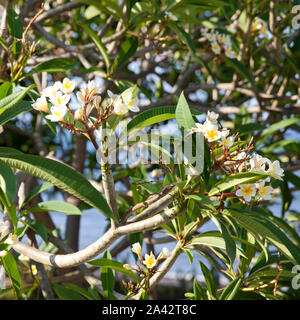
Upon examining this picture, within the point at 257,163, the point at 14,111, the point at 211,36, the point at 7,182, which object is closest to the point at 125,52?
the point at 211,36

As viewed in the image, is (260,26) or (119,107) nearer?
(119,107)

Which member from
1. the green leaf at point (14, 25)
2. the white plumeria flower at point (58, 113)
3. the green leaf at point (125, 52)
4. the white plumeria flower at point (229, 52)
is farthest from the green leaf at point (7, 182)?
the white plumeria flower at point (229, 52)

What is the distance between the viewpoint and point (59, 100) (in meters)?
0.75

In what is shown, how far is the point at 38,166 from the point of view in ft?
2.18

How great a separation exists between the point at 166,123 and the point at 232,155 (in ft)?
5.32

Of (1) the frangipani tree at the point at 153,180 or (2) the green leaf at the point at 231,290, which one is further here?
(2) the green leaf at the point at 231,290

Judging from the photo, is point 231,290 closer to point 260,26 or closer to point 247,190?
point 247,190

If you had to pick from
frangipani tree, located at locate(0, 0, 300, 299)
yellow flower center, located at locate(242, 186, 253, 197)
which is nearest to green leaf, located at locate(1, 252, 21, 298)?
frangipani tree, located at locate(0, 0, 300, 299)

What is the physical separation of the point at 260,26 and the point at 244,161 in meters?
1.23

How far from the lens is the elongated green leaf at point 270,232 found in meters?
0.79

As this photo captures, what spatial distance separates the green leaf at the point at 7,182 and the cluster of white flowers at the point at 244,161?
341 mm

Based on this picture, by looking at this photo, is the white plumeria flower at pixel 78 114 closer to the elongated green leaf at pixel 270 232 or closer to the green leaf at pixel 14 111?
the green leaf at pixel 14 111

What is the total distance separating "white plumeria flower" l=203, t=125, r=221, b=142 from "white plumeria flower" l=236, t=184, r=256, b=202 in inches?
4.7

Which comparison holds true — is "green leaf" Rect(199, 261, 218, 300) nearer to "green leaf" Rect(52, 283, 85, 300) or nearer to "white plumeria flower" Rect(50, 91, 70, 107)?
"green leaf" Rect(52, 283, 85, 300)
